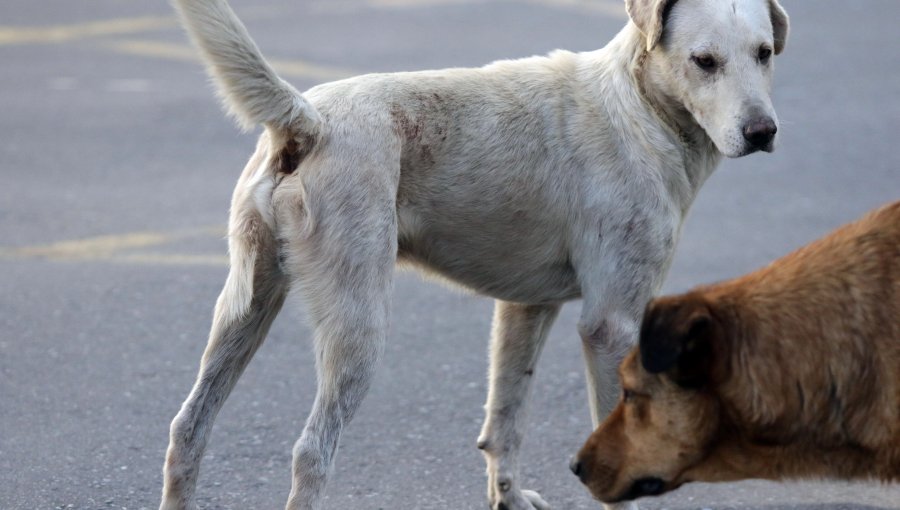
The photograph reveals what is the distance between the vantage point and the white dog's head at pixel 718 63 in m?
4.66

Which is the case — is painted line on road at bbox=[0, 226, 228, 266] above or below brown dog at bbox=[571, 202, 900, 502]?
below

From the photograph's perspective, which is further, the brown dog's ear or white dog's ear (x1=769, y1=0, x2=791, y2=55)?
white dog's ear (x1=769, y1=0, x2=791, y2=55)

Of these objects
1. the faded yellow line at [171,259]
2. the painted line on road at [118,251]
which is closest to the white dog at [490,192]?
the faded yellow line at [171,259]

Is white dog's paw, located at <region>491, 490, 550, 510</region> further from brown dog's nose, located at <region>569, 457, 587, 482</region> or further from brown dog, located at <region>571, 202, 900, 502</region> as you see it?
A: brown dog, located at <region>571, 202, 900, 502</region>

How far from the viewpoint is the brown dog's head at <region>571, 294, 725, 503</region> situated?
3.60 meters

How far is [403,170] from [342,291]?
47 cm

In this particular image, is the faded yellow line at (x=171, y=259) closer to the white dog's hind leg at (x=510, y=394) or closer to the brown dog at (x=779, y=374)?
the white dog's hind leg at (x=510, y=394)

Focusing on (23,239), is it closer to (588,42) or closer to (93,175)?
(93,175)

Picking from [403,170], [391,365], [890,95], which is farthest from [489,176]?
[890,95]

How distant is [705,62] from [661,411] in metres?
1.47

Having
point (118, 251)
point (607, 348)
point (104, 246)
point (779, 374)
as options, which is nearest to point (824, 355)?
point (779, 374)

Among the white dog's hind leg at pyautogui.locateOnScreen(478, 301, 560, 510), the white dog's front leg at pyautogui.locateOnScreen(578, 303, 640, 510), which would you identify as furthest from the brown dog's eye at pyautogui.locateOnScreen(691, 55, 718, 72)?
the white dog's hind leg at pyautogui.locateOnScreen(478, 301, 560, 510)

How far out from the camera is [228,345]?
15.0 ft

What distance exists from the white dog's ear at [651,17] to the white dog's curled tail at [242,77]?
124 cm
